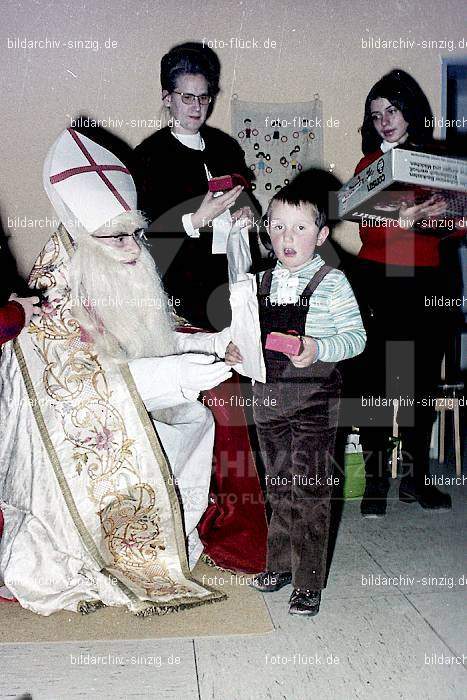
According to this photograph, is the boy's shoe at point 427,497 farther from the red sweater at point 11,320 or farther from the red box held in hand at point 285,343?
the red sweater at point 11,320

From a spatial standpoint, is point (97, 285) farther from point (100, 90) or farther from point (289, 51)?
point (289, 51)

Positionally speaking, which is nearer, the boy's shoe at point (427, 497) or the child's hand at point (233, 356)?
the child's hand at point (233, 356)

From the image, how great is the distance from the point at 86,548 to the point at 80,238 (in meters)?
0.96

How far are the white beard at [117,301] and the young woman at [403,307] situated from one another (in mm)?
1147

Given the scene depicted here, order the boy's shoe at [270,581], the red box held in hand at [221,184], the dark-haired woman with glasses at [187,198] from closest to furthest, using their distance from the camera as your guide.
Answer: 1. the boy's shoe at [270,581]
2. the red box held in hand at [221,184]
3. the dark-haired woman with glasses at [187,198]

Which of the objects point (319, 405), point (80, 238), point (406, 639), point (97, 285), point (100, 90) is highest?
point (100, 90)

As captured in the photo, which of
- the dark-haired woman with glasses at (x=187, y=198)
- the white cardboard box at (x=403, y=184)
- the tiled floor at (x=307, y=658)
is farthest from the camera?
the dark-haired woman with glasses at (x=187, y=198)

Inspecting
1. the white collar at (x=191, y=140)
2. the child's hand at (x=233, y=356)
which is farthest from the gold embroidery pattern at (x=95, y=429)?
the white collar at (x=191, y=140)

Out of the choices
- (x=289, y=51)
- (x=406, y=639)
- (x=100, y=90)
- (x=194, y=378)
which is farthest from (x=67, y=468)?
(x=289, y=51)

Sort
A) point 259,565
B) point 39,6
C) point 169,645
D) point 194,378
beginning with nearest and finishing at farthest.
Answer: point 169,645
point 194,378
point 259,565
point 39,6

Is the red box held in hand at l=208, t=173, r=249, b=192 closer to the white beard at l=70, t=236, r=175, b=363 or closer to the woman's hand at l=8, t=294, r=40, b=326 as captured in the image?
the white beard at l=70, t=236, r=175, b=363

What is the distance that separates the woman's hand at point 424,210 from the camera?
280 centimetres

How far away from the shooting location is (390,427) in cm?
367

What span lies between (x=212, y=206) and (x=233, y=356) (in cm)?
83
